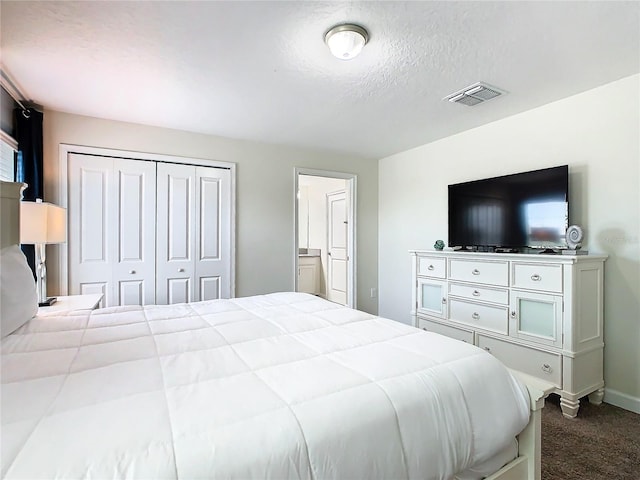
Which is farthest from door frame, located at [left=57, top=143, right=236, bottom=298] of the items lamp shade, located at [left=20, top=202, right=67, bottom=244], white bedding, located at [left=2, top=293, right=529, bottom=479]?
white bedding, located at [left=2, top=293, right=529, bottom=479]

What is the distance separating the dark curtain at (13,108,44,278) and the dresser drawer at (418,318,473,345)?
146 inches

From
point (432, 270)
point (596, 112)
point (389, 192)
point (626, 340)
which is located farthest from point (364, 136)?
point (626, 340)

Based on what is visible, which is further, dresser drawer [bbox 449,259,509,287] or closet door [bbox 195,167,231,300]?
closet door [bbox 195,167,231,300]

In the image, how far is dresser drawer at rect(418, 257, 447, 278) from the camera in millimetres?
3350

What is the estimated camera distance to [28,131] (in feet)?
9.43

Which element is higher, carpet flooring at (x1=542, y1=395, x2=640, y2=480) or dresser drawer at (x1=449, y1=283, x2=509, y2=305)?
dresser drawer at (x1=449, y1=283, x2=509, y2=305)

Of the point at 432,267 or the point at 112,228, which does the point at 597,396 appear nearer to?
the point at 432,267

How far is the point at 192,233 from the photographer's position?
12.2 feet

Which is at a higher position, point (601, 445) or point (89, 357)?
point (89, 357)

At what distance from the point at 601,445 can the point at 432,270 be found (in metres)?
1.80

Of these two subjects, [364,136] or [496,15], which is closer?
[496,15]

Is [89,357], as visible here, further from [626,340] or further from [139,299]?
[626,340]

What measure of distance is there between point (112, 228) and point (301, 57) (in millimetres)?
2534

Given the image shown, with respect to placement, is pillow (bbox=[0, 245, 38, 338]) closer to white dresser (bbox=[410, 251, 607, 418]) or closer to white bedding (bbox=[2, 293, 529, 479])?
white bedding (bbox=[2, 293, 529, 479])
